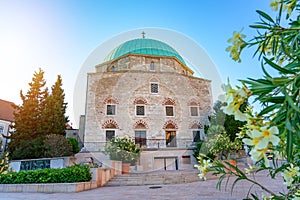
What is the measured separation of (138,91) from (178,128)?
4739 mm

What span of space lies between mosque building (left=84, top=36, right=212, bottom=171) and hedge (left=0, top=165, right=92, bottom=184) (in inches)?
319

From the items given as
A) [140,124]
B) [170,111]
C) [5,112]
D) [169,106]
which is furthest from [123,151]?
[5,112]

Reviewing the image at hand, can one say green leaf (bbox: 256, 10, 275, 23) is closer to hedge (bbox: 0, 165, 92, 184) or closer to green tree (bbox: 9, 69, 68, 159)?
hedge (bbox: 0, 165, 92, 184)

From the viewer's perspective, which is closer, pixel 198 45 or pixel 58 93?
pixel 198 45

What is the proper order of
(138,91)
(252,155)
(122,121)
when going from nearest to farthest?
(252,155) → (122,121) → (138,91)

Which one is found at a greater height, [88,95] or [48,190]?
[88,95]

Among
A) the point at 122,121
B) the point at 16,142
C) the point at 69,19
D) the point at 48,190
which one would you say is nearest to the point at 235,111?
the point at 69,19

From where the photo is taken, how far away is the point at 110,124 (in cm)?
1628

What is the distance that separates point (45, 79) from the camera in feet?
63.8

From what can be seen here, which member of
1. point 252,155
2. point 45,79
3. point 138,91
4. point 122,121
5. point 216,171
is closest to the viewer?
point 252,155

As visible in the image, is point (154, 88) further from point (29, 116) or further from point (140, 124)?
point (29, 116)

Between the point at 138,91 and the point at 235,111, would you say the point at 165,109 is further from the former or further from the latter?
the point at 235,111

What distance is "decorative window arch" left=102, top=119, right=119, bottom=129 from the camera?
53.0 ft

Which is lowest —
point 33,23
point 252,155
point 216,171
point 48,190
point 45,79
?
point 48,190
